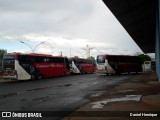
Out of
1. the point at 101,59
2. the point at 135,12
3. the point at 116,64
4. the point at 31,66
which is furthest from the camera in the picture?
the point at 116,64

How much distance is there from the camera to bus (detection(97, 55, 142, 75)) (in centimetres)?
4353

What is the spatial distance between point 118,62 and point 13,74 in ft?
65.4

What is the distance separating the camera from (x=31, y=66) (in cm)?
3416

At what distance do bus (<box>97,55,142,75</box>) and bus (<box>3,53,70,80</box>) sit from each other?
578cm

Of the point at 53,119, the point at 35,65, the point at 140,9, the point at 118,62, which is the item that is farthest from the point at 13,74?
the point at 53,119

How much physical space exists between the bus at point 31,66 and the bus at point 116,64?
19.0ft

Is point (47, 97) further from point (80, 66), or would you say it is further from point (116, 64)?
point (80, 66)

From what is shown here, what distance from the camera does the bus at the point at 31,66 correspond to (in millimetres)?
30969

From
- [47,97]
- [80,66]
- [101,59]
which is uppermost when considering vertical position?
[101,59]

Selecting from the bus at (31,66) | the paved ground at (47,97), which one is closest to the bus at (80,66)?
the bus at (31,66)

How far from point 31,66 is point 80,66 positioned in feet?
64.9

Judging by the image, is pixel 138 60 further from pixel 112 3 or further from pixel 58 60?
pixel 112 3

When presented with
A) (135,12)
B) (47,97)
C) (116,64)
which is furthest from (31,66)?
(47,97)

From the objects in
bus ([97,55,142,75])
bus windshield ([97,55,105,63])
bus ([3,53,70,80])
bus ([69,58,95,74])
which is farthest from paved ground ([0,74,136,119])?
bus ([69,58,95,74])
